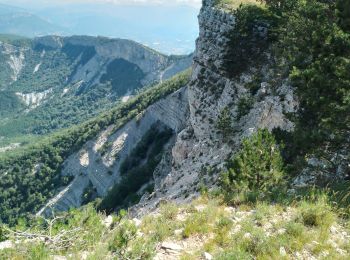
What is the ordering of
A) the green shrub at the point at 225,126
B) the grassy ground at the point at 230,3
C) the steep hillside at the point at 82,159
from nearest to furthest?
the green shrub at the point at 225,126
the grassy ground at the point at 230,3
the steep hillside at the point at 82,159

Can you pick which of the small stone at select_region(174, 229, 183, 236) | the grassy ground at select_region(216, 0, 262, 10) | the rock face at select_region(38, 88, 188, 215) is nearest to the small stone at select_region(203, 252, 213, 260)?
the small stone at select_region(174, 229, 183, 236)

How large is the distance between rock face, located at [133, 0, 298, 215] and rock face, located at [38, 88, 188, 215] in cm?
4068

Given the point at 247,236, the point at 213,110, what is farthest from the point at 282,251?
the point at 213,110

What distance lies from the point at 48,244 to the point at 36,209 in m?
110

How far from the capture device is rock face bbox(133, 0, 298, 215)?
26247 millimetres

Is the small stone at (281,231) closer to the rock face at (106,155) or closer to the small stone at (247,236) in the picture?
the small stone at (247,236)

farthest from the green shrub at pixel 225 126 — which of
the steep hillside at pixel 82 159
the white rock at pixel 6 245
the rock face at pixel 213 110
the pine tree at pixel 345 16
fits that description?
the steep hillside at pixel 82 159

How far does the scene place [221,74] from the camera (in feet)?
123

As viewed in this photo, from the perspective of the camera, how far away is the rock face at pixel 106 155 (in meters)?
89.1

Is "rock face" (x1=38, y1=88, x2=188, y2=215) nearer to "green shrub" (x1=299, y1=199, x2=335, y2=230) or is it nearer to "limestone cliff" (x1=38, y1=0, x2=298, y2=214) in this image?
"limestone cliff" (x1=38, y1=0, x2=298, y2=214)

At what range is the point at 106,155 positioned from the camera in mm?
103438

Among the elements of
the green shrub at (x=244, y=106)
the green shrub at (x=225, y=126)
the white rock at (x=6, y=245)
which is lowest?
the green shrub at (x=225, y=126)

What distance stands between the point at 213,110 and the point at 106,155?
2743 inches

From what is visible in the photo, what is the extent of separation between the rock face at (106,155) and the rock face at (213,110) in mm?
40682
